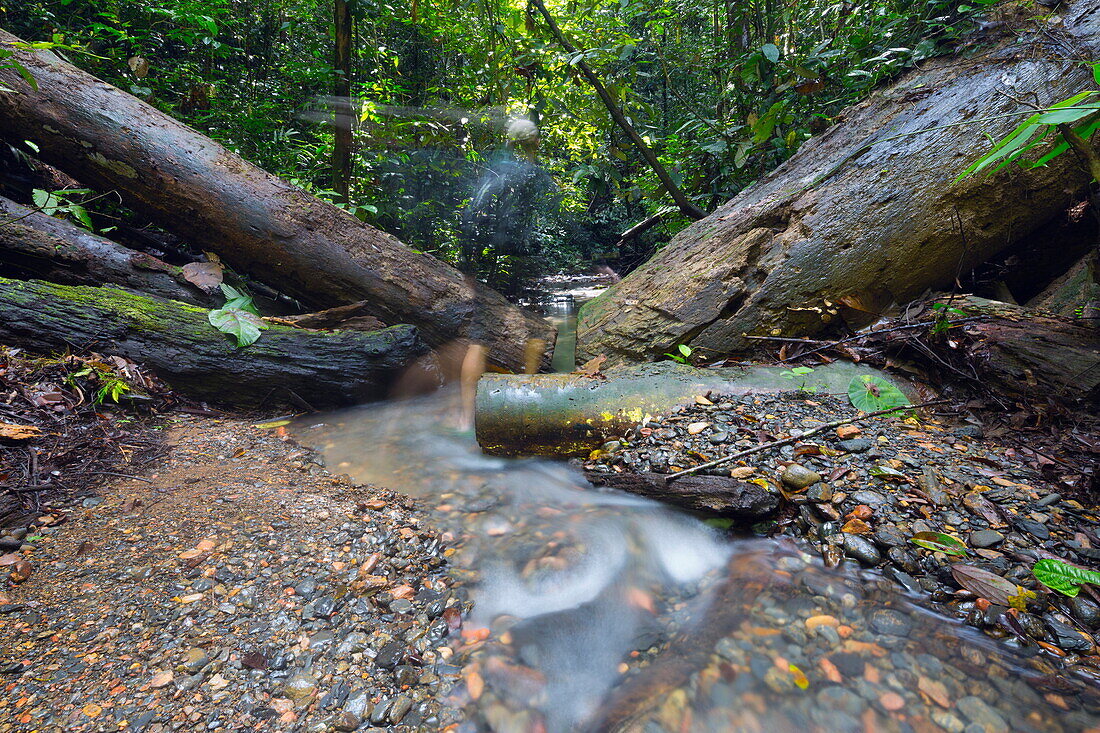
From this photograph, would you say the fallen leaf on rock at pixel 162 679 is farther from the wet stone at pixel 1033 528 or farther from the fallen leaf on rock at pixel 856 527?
the wet stone at pixel 1033 528

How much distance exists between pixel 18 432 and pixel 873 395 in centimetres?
455

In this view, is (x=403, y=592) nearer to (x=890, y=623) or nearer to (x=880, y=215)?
(x=890, y=623)

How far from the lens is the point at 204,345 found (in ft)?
11.2

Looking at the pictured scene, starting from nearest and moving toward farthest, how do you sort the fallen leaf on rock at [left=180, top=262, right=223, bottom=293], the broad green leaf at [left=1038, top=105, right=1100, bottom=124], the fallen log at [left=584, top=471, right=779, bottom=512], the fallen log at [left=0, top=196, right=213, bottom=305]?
the broad green leaf at [left=1038, top=105, right=1100, bottom=124], the fallen log at [left=584, top=471, right=779, bottom=512], the fallen log at [left=0, top=196, right=213, bottom=305], the fallen leaf on rock at [left=180, top=262, right=223, bottom=293]

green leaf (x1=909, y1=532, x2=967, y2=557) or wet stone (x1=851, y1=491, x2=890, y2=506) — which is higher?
wet stone (x1=851, y1=491, x2=890, y2=506)

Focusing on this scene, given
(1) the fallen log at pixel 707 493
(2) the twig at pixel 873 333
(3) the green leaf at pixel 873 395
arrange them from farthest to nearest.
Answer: (2) the twig at pixel 873 333
(3) the green leaf at pixel 873 395
(1) the fallen log at pixel 707 493

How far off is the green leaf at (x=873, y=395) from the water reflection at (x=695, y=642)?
1.18 meters

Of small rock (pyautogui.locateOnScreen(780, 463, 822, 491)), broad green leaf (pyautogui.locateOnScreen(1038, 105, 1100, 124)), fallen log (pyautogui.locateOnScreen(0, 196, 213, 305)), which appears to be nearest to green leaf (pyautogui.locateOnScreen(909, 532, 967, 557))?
small rock (pyautogui.locateOnScreen(780, 463, 822, 491))

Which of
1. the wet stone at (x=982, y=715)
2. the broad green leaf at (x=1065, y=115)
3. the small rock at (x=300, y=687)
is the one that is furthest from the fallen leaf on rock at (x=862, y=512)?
the small rock at (x=300, y=687)

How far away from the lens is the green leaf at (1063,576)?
1.49 m

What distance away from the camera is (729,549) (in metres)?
2.19

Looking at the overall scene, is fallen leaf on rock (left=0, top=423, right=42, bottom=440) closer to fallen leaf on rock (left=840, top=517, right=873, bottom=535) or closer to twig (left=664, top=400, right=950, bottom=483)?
twig (left=664, top=400, right=950, bottom=483)

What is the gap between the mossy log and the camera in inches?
120

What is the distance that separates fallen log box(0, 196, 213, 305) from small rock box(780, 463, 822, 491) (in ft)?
14.7
